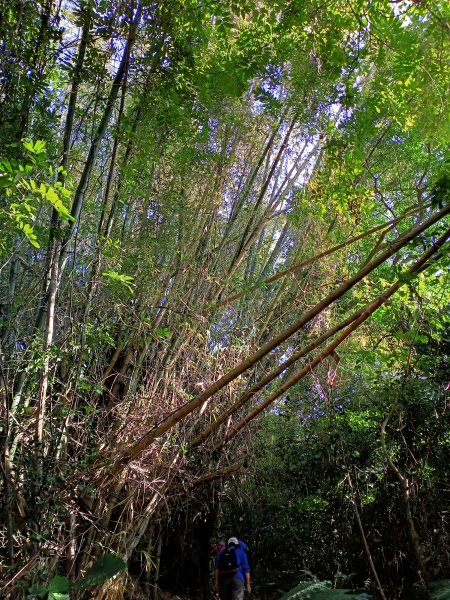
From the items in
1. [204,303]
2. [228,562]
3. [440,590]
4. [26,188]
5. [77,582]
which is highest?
[204,303]

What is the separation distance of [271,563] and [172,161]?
5092mm

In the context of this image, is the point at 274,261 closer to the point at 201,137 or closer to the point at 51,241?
the point at 201,137

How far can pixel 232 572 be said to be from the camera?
4840mm

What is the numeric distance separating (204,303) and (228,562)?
262cm

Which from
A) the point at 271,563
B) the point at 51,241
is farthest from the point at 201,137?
the point at 271,563

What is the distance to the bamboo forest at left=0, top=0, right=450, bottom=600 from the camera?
2.55m

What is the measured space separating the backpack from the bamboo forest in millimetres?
36

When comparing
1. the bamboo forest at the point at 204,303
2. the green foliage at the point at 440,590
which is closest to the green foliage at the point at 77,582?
the bamboo forest at the point at 204,303

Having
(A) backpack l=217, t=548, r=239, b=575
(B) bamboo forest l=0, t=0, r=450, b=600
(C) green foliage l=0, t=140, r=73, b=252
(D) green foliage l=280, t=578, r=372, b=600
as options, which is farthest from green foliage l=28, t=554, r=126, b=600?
(A) backpack l=217, t=548, r=239, b=575

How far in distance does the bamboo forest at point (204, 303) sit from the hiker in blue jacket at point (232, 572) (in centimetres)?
6

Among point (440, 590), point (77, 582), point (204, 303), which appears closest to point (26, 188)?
point (77, 582)

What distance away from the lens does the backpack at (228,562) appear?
4848 millimetres

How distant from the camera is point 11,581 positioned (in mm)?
2068

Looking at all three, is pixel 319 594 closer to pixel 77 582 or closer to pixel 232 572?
pixel 77 582
